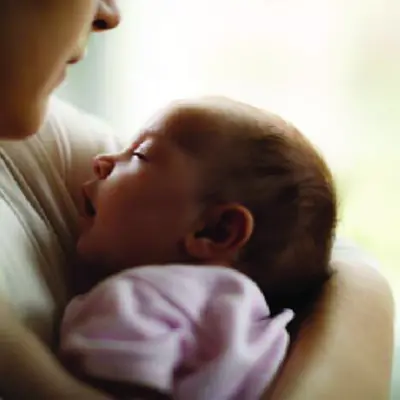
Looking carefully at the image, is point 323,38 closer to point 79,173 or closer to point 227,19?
point 227,19

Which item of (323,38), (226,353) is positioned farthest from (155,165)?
(323,38)

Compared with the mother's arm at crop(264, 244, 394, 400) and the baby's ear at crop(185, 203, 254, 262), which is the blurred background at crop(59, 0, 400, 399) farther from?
the baby's ear at crop(185, 203, 254, 262)

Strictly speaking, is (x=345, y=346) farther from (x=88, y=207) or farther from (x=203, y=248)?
(x=88, y=207)

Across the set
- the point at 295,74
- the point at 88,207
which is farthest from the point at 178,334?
the point at 295,74

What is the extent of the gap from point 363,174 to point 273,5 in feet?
1.25

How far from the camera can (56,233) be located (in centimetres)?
103

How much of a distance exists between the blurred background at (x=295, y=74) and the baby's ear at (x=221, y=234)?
572mm

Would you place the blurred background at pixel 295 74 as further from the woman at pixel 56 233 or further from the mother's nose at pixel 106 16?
the mother's nose at pixel 106 16

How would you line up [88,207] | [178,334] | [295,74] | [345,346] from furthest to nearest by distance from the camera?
[295,74] < [88,207] < [345,346] < [178,334]

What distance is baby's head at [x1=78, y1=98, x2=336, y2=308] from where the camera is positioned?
1.02 m

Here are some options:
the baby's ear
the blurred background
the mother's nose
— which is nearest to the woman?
the mother's nose

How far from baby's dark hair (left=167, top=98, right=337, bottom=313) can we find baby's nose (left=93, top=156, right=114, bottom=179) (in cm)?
11

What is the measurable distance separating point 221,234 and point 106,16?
309 millimetres

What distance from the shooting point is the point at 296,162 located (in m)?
1.06
